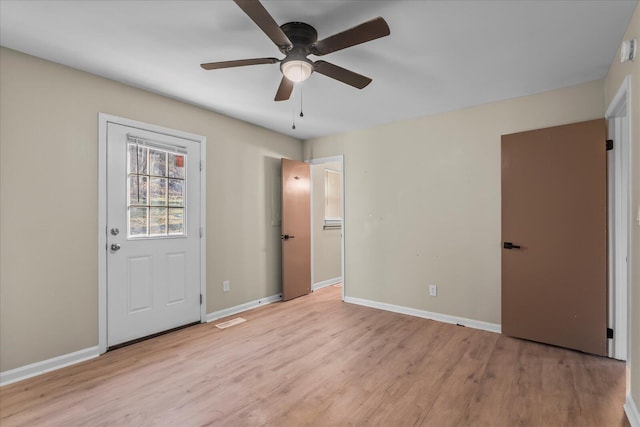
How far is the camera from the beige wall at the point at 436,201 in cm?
321

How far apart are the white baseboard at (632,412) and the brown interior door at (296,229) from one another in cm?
346

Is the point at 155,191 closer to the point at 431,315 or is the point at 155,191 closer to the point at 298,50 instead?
the point at 298,50

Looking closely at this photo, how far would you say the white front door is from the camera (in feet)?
9.30

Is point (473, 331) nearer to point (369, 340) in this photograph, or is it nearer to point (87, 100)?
point (369, 340)

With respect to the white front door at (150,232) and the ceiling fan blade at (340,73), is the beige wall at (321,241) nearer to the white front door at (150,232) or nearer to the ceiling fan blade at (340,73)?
the white front door at (150,232)

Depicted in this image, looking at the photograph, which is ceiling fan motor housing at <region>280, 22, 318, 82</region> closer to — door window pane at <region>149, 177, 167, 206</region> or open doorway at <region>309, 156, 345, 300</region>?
door window pane at <region>149, 177, 167, 206</region>

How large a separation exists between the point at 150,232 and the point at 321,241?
2.76 metres

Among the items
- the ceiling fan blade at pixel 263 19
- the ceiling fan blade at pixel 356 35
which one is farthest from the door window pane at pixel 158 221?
the ceiling fan blade at pixel 356 35

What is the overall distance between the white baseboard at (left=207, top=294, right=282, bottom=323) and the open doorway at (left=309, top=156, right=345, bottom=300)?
845 mm

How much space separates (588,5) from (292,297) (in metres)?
4.16

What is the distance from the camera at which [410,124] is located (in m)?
3.86

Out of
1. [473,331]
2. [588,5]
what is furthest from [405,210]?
[588,5]

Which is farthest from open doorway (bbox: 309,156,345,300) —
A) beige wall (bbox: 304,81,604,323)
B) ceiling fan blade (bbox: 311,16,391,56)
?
ceiling fan blade (bbox: 311,16,391,56)

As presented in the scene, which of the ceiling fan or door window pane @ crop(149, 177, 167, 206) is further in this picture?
door window pane @ crop(149, 177, 167, 206)
